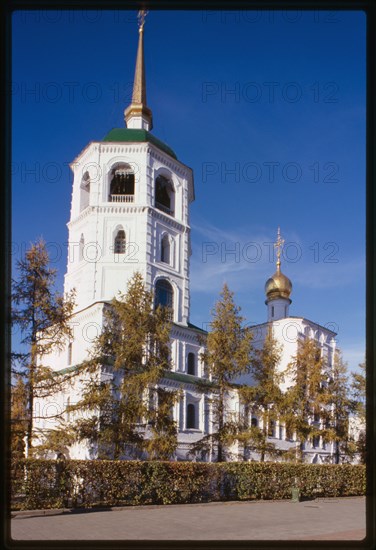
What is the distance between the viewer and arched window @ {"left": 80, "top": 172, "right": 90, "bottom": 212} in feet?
119

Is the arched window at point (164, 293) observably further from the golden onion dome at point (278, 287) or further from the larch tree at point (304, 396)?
the golden onion dome at point (278, 287)

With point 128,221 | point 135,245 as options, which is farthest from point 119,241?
point 128,221

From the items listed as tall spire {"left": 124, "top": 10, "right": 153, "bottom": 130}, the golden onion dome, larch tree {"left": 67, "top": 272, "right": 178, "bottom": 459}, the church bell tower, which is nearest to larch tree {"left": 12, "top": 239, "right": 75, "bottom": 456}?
larch tree {"left": 67, "top": 272, "right": 178, "bottom": 459}

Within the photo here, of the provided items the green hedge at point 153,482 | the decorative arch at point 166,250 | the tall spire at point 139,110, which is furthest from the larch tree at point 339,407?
the tall spire at point 139,110

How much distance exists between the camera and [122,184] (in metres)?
35.8

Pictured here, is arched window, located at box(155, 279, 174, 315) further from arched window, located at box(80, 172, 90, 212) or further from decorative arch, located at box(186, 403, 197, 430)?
arched window, located at box(80, 172, 90, 212)

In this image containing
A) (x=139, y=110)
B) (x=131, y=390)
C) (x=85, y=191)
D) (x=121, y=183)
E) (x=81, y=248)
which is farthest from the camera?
(x=139, y=110)

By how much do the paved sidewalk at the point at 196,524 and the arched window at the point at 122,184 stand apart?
63.7ft

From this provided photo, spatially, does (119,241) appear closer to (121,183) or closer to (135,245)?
(135,245)

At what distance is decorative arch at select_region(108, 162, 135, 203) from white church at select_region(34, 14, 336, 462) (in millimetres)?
57

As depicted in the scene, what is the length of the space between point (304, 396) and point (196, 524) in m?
19.0

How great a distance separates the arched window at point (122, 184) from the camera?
34906mm
